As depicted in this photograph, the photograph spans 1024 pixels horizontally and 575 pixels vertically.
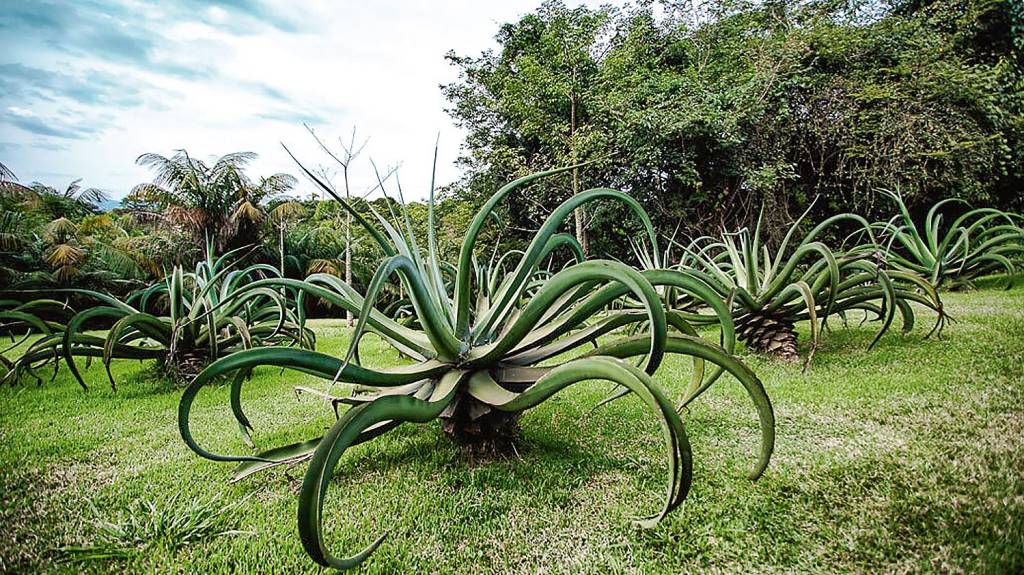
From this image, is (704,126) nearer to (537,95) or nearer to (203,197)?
(537,95)

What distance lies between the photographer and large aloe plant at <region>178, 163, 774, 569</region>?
908mm

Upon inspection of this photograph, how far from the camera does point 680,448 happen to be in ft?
2.74

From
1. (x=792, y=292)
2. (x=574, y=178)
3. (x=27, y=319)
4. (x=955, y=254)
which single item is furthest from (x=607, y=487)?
(x=574, y=178)

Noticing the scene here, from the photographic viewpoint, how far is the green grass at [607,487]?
100 cm

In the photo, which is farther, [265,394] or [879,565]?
[265,394]

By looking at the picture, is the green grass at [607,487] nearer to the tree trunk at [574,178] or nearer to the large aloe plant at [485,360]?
the large aloe plant at [485,360]

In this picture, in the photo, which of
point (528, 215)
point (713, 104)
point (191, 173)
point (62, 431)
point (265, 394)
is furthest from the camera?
point (191, 173)

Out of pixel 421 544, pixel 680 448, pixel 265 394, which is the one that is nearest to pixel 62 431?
pixel 265 394

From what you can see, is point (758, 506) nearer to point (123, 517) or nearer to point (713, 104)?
point (123, 517)

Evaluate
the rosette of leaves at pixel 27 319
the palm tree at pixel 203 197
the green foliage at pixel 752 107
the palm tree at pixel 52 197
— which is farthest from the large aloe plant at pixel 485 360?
the palm tree at pixel 203 197

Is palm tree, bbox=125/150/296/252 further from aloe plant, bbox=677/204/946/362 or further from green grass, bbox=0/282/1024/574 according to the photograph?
aloe plant, bbox=677/204/946/362

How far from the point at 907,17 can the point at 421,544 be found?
11859 mm

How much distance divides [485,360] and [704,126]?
938 centimetres

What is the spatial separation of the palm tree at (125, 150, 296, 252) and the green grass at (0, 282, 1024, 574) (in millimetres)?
13372
